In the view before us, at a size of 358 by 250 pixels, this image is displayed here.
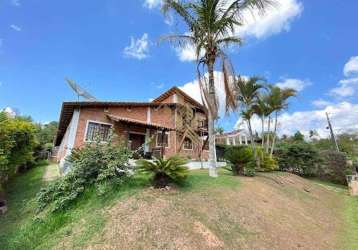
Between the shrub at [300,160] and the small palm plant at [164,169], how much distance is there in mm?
18631

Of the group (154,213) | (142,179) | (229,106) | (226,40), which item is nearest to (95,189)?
(142,179)

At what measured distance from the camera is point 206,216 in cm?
612

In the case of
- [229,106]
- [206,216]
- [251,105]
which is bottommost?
[206,216]

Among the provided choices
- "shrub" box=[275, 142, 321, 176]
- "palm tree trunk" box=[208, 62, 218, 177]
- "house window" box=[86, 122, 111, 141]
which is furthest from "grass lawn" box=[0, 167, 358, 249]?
"shrub" box=[275, 142, 321, 176]

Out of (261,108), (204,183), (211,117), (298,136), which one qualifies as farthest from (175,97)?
(298,136)

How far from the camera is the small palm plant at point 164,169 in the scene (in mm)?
7305

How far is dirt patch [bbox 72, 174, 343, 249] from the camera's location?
4965 mm

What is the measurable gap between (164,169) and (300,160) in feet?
67.5

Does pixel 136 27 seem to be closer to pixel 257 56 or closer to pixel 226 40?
pixel 226 40

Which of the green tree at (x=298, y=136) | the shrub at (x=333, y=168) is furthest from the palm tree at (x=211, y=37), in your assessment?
the green tree at (x=298, y=136)

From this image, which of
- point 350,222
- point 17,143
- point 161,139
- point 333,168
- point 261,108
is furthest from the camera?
point 333,168

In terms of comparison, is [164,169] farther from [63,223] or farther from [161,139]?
[161,139]

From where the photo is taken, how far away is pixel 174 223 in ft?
17.9

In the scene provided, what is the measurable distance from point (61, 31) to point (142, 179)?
1152cm
